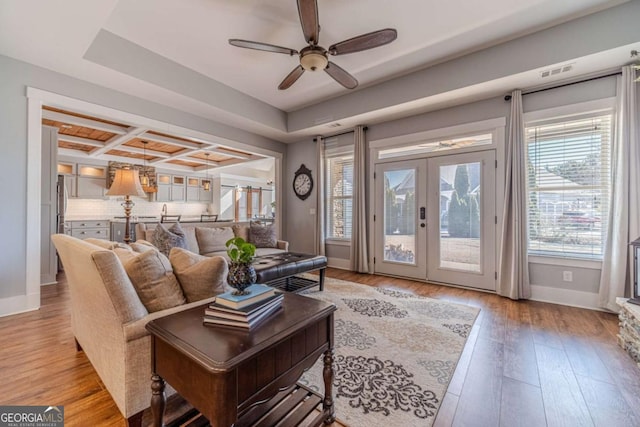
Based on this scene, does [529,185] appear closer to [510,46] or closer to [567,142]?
[567,142]

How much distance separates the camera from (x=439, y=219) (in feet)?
13.4

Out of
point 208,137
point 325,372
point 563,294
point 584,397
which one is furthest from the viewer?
point 208,137

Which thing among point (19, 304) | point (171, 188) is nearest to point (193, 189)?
point (171, 188)

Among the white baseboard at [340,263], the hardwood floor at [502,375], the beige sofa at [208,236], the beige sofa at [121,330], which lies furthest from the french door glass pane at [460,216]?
the beige sofa at [121,330]

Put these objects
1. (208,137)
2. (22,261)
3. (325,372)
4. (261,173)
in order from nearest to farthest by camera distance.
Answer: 1. (325,372)
2. (22,261)
3. (208,137)
4. (261,173)

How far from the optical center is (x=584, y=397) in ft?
5.26

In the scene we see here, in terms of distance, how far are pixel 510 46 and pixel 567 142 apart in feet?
4.36

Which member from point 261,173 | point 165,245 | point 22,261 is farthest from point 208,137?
point 261,173

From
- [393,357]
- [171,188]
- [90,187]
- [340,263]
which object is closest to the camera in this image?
[393,357]

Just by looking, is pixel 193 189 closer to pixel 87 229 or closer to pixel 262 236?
pixel 87 229

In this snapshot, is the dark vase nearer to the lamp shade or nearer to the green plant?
the green plant

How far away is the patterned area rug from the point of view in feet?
4.92

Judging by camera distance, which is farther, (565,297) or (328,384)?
(565,297)

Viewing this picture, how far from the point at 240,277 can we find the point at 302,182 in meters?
4.56
